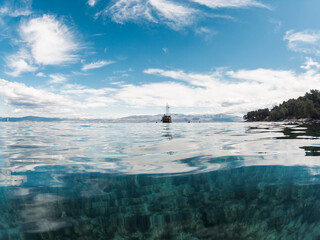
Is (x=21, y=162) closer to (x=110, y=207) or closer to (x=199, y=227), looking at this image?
(x=110, y=207)

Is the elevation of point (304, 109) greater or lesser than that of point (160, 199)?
greater

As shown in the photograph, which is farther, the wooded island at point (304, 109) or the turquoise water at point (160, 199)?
the wooded island at point (304, 109)

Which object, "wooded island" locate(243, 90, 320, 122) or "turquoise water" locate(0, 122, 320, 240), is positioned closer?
"turquoise water" locate(0, 122, 320, 240)

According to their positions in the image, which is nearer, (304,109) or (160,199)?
(160,199)

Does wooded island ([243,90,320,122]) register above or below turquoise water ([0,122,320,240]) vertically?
above

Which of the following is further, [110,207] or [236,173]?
[236,173]

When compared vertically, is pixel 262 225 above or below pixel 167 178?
below

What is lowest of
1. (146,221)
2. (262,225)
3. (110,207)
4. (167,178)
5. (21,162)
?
(262,225)

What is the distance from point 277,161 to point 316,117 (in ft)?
449

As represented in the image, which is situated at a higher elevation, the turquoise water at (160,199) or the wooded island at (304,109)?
the wooded island at (304,109)

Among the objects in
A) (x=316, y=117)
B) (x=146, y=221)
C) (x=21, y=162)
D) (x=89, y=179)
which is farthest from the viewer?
(x=316, y=117)

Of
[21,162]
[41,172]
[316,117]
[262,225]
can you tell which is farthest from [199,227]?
[316,117]

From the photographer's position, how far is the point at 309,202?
24.5ft

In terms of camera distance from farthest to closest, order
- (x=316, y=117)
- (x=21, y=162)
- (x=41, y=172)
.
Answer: (x=316, y=117) < (x=21, y=162) < (x=41, y=172)
